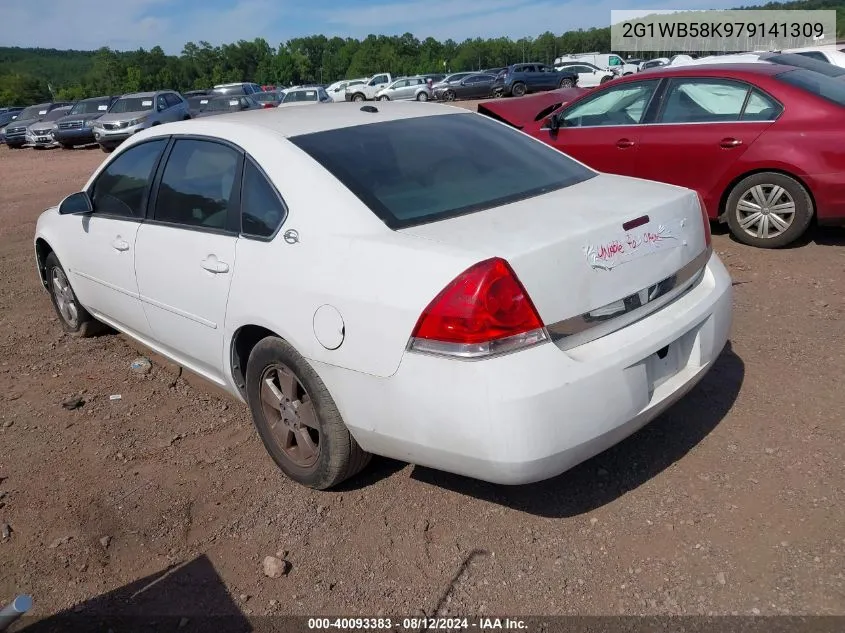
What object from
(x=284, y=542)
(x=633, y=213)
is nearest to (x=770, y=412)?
(x=633, y=213)

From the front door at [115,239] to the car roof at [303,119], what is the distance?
246mm

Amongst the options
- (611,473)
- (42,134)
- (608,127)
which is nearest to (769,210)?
(608,127)

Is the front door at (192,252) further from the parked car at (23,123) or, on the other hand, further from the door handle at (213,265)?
the parked car at (23,123)

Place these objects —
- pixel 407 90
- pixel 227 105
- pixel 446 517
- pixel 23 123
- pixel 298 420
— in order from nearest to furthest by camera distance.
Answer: pixel 446 517 → pixel 298 420 → pixel 227 105 → pixel 23 123 → pixel 407 90

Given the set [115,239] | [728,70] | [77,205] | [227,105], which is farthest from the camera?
[227,105]

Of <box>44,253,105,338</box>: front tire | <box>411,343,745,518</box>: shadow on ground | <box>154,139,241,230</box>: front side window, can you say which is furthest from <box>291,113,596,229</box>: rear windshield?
<box>44,253,105,338</box>: front tire

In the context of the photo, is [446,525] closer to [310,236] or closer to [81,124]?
[310,236]

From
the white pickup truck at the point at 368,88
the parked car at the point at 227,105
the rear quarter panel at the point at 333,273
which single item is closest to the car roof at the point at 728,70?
the rear quarter panel at the point at 333,273

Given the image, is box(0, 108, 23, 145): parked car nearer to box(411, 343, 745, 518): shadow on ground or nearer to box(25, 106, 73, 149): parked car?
box(25, 106, 73, 149): parked car

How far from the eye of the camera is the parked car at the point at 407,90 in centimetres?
3822

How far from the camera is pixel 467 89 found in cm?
3900

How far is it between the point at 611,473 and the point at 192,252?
214 cm

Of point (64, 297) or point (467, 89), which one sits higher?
point (64, 297)

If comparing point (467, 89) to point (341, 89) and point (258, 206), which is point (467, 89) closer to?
point (341, 89)
